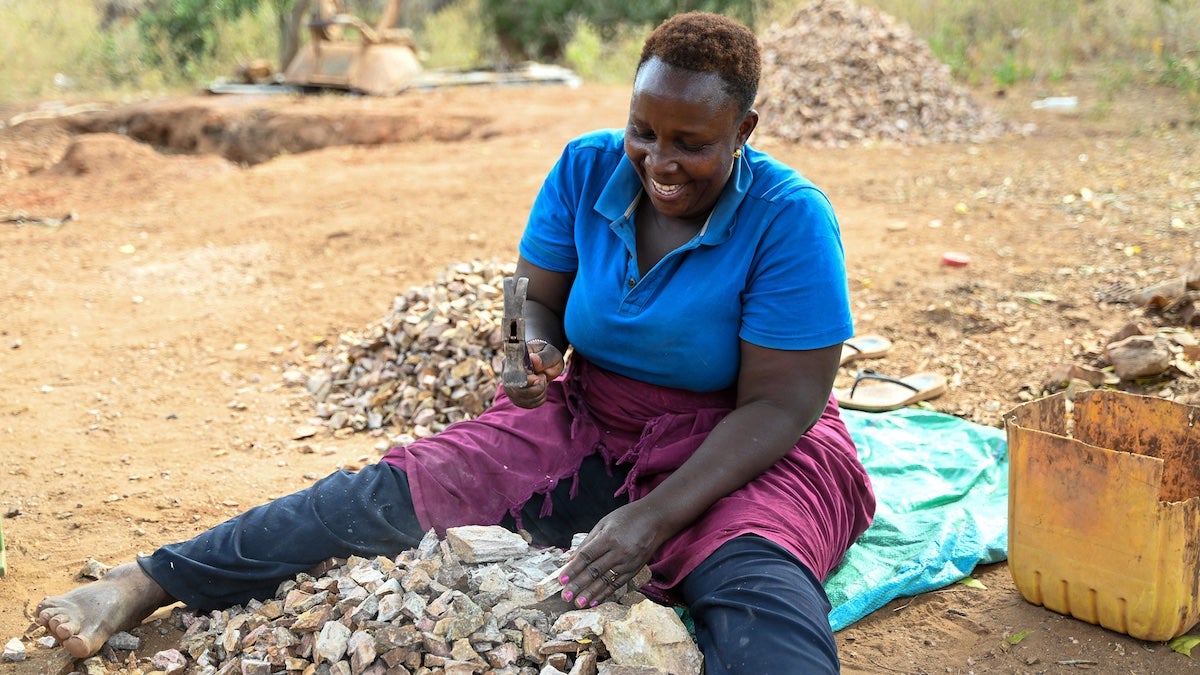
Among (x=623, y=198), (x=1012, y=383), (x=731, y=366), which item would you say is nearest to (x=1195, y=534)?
(x=731, y=366)

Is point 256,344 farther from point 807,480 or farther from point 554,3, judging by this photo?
point 554,3

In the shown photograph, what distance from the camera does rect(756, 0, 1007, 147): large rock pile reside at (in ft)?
27.5

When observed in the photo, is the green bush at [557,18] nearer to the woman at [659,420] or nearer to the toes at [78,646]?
the woman at [659,420]

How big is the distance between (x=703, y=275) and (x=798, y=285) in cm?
22

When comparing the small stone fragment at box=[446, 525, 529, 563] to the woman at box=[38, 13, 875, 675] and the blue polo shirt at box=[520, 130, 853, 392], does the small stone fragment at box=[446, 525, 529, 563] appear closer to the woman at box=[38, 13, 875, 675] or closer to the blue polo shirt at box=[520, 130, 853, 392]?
the woman at box=[38, 13, 875, 675]

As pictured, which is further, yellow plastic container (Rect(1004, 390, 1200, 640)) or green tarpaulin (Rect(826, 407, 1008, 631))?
green tarpaulin (Rect(826, 407, 1008, 631))

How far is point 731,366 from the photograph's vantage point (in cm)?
239

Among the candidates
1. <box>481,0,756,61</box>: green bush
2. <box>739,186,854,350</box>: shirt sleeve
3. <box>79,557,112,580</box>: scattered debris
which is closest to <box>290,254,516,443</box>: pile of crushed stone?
<box>79,557,112,580</box>: scattered debris

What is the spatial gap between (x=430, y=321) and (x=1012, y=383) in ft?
7.39

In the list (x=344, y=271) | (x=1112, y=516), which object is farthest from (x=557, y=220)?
(x=344, y=271)

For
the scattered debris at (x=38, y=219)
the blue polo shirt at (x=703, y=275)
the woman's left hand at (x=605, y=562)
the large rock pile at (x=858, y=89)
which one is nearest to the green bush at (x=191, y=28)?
the scattered debris at (x=38, y=219)

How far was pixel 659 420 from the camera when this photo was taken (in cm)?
247

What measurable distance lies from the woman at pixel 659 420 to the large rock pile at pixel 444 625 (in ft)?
0.21

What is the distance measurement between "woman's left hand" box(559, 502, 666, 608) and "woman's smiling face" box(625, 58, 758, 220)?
2.39 ft
